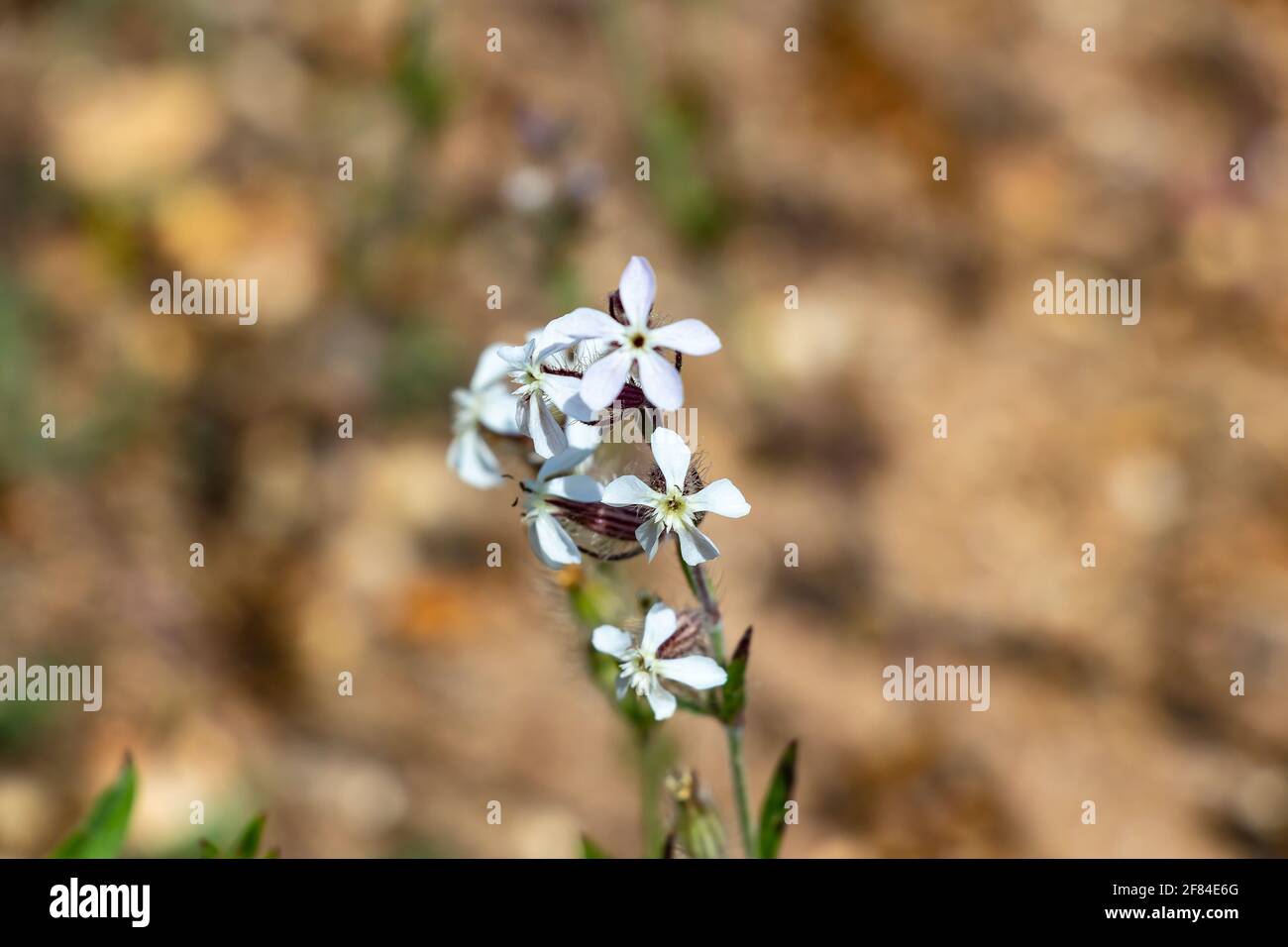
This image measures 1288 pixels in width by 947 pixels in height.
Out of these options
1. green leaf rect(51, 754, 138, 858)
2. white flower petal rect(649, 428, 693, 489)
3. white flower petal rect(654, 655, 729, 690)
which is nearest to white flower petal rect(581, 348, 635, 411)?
white flower petal rect(649, 428, 693, 489)

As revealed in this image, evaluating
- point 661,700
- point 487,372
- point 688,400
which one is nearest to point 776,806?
point 661,700

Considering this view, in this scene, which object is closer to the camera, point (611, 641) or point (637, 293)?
point (637, 293)

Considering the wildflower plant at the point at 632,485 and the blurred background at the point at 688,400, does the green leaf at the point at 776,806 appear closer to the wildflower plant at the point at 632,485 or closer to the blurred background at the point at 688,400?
the wildflower plant at the point at 632,485

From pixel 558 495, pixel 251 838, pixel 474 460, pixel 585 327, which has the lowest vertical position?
pixel 251 838

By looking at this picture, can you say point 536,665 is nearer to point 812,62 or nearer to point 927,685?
point 927,685

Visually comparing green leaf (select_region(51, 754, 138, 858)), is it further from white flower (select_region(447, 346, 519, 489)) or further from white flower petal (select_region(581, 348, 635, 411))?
white flower petal (select_region(581, 348, 635, 411))

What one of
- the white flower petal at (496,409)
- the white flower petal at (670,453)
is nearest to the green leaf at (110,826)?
the white flower petal at (496,409)

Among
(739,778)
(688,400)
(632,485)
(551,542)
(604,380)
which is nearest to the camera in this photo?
(604,380)

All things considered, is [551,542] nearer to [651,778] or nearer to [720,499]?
[720,499]
